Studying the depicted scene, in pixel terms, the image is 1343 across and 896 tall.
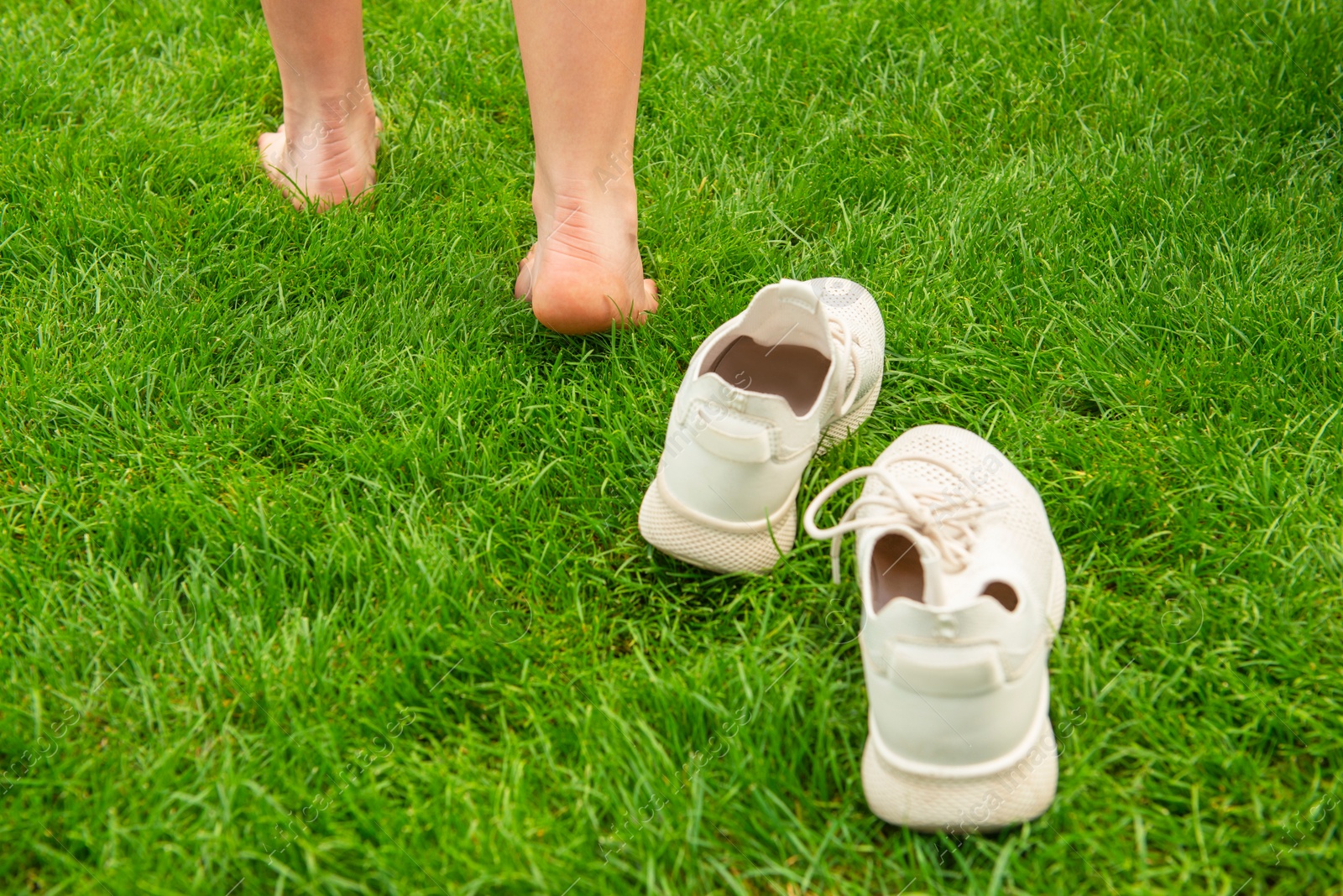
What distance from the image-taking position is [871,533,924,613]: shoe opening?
4.99 ft

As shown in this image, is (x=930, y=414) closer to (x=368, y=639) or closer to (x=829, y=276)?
(x=829, y=276)

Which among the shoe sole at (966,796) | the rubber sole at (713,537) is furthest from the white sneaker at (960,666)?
the rubber sole at (713,537)

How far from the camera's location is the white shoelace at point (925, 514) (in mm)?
1406

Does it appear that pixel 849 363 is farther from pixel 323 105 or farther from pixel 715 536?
pixel 323 105

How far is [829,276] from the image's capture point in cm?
215

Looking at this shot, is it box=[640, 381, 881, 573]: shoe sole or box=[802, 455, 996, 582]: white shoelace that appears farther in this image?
box=[640, 381, 881, 573]: shoe sole

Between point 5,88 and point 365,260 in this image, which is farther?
point 5,88

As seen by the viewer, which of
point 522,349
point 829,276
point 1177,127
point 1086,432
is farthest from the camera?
point 1177,127

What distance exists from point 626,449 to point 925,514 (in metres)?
0.62

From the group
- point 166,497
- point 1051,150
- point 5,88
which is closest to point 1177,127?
point 1051,150

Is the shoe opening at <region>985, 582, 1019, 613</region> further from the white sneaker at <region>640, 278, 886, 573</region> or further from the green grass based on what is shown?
the white sneaker at <region>640, 278, 886, 573</region>

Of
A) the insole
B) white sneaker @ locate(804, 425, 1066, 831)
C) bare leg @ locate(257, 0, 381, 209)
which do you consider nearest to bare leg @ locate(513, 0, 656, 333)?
the insole

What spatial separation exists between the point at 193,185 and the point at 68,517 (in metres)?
1.04

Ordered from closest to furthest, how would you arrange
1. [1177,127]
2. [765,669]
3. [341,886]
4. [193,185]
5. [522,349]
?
[341,886]
[765,669]
[522,349]
[193,185]
[1177,127]
